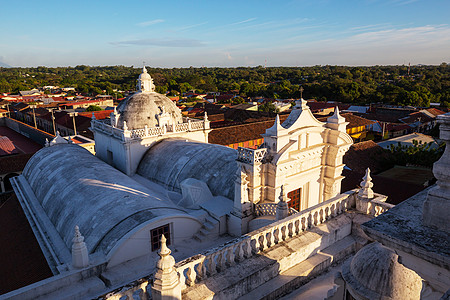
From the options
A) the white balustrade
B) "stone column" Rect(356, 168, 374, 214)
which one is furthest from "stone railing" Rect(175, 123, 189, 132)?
the white balustrade

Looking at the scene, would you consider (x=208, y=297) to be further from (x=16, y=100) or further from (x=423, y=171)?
(x=16, y=100)

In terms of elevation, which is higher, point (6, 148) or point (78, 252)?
point (78, 252)

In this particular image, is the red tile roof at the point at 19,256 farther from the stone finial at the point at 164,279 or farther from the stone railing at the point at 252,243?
the stone finial at the point at 164,279

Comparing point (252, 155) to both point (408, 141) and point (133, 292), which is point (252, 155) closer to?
point (133, 292)

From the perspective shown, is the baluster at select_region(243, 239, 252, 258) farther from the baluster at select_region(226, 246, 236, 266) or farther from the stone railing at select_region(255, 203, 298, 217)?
the stone railing at select_region(255, 203, 298, 217)

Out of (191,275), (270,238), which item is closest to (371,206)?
(270,238)

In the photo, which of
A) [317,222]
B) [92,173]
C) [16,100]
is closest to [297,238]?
[317,222]
